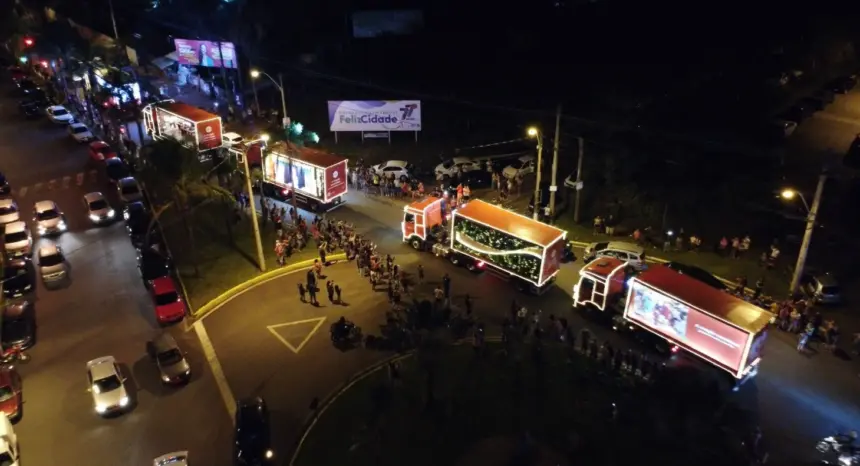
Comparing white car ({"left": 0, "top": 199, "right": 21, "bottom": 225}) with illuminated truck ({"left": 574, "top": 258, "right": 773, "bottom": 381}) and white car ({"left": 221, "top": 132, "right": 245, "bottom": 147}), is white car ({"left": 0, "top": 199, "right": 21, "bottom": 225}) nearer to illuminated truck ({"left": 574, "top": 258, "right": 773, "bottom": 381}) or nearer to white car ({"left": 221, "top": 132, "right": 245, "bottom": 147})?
white car ({"left": 221, "top": 132, "right": 245, "bottom": 147})

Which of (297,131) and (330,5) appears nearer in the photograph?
(297,131)

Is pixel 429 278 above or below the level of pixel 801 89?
below

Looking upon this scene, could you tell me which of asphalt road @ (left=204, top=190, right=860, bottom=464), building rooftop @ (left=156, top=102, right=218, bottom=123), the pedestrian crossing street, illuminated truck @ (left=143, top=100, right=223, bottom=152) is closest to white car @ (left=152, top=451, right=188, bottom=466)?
asphalt road @ (left=204, top=190, right=860, bottom=464)

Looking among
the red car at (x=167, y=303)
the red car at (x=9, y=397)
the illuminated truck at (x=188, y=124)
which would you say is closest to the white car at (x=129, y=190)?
the illuminated truck at (x=188, y=124)

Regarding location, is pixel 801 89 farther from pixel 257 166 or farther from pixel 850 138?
pixel 257 166

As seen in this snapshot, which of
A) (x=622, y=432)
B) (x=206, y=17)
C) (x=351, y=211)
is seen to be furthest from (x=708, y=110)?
(x=206, y=17)
